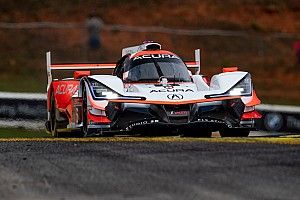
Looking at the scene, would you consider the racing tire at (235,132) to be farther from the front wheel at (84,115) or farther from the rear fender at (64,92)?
the rear fender at (64,92)

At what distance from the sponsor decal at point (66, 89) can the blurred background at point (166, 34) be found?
12731 millimetres

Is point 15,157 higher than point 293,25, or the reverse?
point 15,157

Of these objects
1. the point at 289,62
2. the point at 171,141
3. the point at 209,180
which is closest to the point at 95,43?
the point at 289,62

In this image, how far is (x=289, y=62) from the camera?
36.0 metres

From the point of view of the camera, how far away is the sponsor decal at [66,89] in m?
14.3

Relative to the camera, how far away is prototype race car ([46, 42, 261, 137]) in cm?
A: 1252

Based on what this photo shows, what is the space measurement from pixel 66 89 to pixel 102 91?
1.76 m

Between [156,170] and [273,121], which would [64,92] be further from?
[156,170]

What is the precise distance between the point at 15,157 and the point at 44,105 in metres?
9.48

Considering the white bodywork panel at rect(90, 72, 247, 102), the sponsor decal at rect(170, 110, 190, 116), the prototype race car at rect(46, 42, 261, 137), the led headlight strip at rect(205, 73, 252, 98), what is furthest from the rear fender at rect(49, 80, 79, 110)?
the led headlight strip at rect(205, 73, 252, 98)

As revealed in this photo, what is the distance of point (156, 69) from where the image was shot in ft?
45.3

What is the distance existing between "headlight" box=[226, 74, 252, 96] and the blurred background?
45.4 feet

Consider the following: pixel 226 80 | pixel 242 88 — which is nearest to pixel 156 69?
pixel 226 80

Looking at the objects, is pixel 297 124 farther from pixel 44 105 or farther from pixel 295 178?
pixel 295 178
